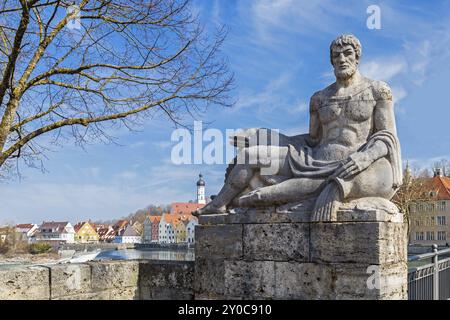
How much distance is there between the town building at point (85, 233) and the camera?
103m

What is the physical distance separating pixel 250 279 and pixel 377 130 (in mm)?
1955

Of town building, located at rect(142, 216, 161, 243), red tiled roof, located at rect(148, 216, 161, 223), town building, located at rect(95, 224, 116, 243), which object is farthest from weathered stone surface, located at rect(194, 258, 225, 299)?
town building, located at rect(95, 224, 116, 243)

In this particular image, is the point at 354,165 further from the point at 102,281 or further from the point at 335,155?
the point at 102,281

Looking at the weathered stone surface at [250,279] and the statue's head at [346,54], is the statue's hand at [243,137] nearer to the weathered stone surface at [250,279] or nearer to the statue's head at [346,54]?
the statue's head at [346,54]

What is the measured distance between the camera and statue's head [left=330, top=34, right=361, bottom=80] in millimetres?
4789

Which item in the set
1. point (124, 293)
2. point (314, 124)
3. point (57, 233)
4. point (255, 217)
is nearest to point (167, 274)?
point (124, 293)

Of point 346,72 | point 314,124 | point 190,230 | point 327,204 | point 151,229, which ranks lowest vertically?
point 151,229

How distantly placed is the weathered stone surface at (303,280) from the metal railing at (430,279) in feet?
7.73

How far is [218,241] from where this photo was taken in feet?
16.3

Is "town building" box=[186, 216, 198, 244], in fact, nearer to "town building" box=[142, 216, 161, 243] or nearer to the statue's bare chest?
"town building" box=[142, 216, 161, 243]

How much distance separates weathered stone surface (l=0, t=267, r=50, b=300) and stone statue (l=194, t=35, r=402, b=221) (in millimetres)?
1929

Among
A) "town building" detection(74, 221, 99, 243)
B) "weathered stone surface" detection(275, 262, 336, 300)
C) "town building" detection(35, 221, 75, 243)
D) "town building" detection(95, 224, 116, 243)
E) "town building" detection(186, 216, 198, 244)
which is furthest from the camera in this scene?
"town building" detection(95, 224, 116, 243)
